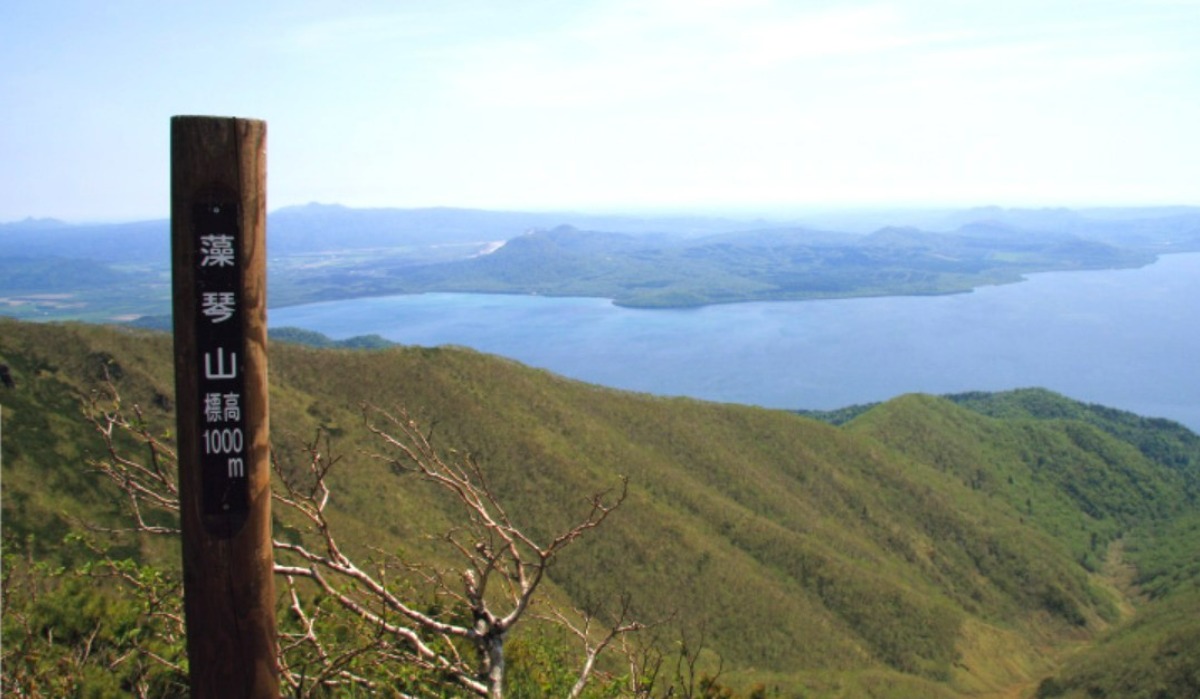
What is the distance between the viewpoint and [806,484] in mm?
47562

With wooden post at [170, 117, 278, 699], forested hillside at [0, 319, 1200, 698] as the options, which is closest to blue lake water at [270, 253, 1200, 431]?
forested hillside at [0, 319, 1200, 698]

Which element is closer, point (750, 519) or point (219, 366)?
point (219, 366)

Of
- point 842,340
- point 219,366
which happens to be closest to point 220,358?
point 219,366

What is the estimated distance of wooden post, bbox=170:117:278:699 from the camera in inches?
110

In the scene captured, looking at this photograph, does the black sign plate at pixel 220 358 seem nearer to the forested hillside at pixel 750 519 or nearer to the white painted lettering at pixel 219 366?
the white painted lettering at pixel 219 366

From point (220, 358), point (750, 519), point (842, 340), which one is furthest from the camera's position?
point (842, 340)

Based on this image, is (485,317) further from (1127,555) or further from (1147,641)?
(1147,641)

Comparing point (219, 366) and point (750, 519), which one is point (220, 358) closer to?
point (219, 366)

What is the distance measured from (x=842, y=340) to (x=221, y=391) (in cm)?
14222

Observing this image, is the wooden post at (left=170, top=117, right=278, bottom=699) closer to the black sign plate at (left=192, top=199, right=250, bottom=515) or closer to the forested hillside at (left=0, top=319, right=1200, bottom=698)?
the black sign plate at (left=192, top=199, right=250, bottom=515)

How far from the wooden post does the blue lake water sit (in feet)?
319

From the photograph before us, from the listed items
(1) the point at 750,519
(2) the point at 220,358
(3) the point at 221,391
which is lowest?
(1) the point at 750,519

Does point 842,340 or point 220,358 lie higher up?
point 220,358

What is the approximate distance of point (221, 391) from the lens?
9.35 ft
